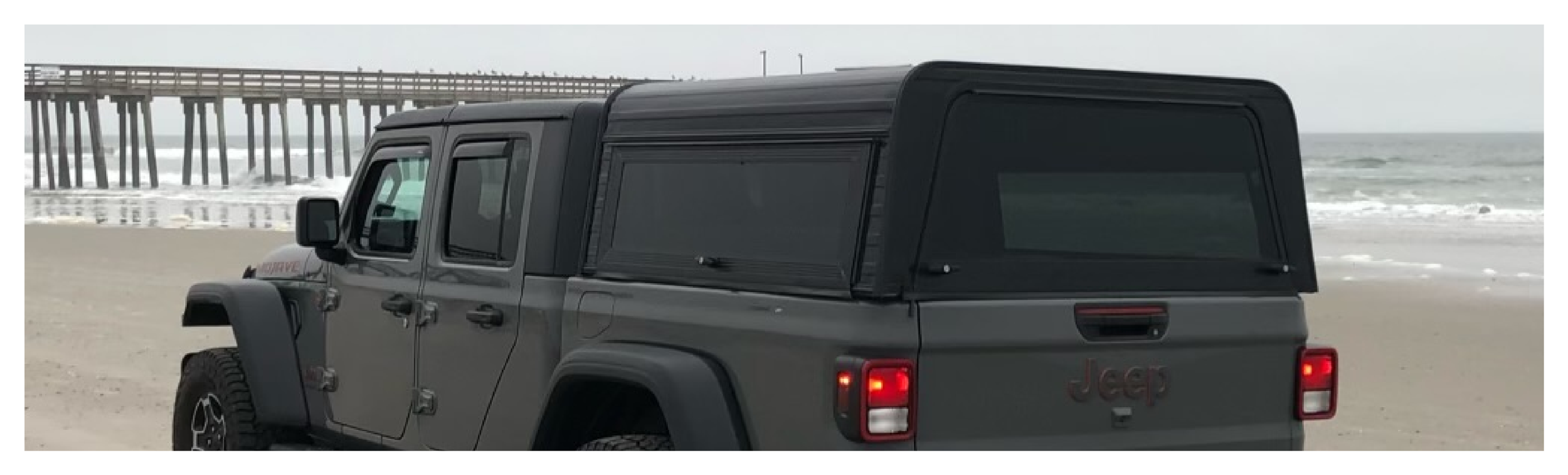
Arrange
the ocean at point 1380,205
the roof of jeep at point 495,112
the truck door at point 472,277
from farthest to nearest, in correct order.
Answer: the ocean at point 1380,205
the truck door at point 472,277
the roof of jeep at point 495,112

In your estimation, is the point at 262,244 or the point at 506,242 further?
the point at 262,244

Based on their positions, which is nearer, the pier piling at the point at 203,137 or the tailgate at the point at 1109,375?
the tailgate at the point at 1109,375

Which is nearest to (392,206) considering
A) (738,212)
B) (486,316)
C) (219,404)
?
(486,316)

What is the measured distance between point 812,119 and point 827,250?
1.23 ft

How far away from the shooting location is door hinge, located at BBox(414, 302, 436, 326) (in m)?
6.73

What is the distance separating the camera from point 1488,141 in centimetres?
7838

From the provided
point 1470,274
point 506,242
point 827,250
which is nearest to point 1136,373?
point 827,250

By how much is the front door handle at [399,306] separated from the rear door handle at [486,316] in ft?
1.46

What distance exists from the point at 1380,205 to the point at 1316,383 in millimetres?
37060

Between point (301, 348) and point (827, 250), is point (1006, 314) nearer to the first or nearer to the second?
point (827, 250)

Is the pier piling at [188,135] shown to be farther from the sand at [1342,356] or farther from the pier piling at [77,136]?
the sand at [1342,356]

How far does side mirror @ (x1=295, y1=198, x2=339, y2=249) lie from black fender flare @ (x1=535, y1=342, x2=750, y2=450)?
181cm

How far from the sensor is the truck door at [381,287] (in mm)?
6938

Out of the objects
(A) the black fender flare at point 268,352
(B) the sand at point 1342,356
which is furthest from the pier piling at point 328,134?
(A) the black fender flare at point 268,352
